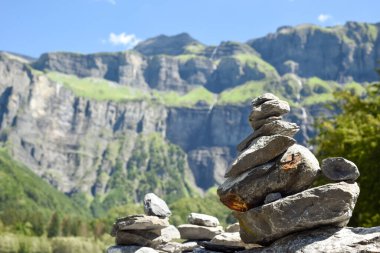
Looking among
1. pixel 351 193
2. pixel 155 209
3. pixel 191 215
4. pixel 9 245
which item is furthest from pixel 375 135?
pixel 9 245

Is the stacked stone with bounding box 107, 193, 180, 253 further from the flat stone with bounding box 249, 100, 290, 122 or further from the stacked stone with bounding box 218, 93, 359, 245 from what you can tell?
the flat stone with bounding box 249, 100, 290, 122

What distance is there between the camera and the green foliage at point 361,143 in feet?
157

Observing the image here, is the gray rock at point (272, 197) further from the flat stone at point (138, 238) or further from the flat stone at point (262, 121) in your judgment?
the flat stone at point (138, 238)

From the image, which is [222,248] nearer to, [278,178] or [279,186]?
[279,186]

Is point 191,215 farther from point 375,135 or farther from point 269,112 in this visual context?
point 375,135

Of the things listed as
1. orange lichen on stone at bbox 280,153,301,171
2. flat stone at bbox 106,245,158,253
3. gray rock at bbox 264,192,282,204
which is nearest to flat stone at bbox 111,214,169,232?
flat stone at bbox 106,245,158,253

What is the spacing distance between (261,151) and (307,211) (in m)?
3.48

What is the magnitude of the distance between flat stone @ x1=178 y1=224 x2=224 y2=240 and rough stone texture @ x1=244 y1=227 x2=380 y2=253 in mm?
11297

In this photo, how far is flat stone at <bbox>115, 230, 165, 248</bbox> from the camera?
27.1 meters

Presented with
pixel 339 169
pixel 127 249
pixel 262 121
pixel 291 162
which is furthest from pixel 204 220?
pixel 339 169

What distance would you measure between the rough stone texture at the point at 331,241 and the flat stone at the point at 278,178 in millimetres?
2012

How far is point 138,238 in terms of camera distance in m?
27.2

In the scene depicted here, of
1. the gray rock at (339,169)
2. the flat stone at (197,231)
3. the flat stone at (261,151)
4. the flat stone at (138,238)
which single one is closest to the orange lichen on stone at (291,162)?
the flat stone at (261,151)

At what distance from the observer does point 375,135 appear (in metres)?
51.2
